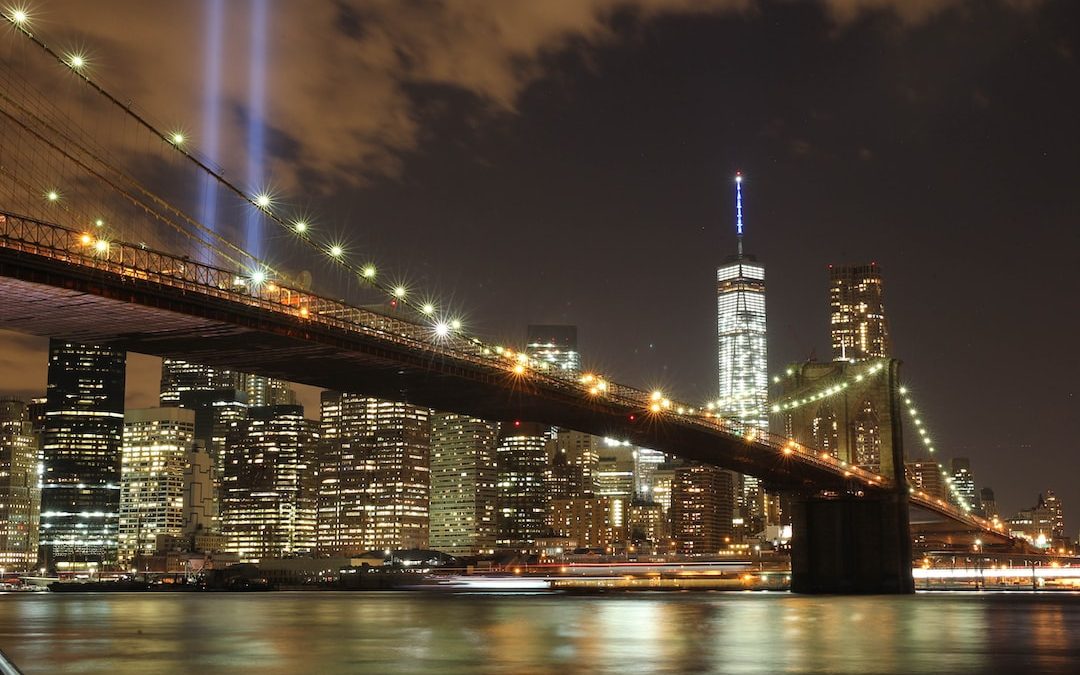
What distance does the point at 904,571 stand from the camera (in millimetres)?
84625

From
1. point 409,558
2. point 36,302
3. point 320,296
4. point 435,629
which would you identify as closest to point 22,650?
point 435,629

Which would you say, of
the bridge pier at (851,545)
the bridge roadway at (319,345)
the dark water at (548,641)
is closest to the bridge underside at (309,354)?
the bridge roadway at (319,345)

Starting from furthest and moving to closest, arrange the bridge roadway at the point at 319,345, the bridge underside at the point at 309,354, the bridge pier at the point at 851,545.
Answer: the bridge pier at the point at 851,545, the bridge underside at the point at 309,354, the bridge roadway at the point at 319,345

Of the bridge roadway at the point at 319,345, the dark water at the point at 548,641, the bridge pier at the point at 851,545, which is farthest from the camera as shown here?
the bridge pier at the point at 851,545

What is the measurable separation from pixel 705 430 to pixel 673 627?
4500cm

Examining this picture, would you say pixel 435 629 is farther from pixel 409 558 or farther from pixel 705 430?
pixel 409 558

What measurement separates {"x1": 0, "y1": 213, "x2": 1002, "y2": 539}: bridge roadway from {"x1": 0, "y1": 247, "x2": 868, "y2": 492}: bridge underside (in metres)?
0.07

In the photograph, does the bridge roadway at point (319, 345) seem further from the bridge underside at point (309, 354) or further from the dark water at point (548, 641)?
the dark water at point (548, 641)

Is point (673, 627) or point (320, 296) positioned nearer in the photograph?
point (673, 627)

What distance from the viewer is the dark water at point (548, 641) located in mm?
25359

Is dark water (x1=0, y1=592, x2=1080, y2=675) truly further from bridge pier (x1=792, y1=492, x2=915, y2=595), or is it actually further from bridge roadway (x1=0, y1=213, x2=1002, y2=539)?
bridge pier (x1=792, y1=492, x2=915, y2=595)

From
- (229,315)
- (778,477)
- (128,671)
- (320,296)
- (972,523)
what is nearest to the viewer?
(128,671)

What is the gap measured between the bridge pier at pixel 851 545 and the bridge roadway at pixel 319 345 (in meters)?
1.44

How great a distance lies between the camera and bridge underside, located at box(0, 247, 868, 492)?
49781 mm
